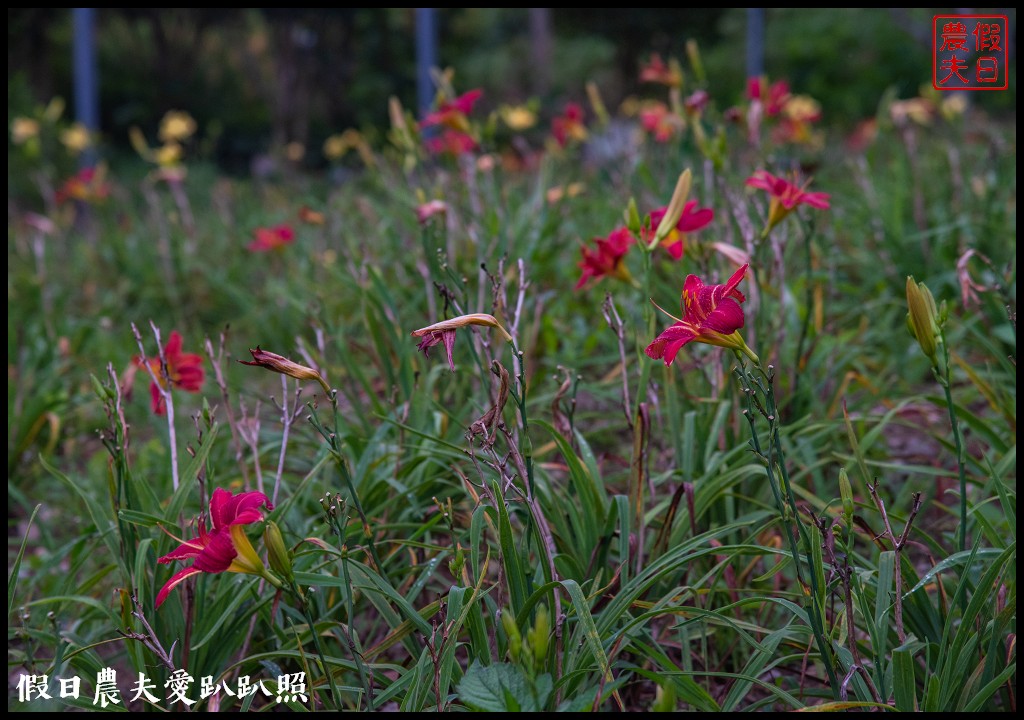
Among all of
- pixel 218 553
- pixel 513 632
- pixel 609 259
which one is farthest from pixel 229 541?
pixel 609 259

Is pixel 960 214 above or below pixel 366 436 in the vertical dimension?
above

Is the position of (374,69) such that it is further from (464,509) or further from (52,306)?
(464,509)

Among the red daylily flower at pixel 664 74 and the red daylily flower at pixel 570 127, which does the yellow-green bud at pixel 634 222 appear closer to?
the red daylily flower at pixel 664 74

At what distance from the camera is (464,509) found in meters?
1.77

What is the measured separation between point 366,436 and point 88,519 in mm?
732

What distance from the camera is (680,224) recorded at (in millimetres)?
1664

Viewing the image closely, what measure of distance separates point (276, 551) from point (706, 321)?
572mm

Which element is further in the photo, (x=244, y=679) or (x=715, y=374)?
(x=715, y=374)

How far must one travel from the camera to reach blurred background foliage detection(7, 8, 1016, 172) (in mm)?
11242

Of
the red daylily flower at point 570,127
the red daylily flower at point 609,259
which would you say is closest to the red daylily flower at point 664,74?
the red daylily flower at point 570,127

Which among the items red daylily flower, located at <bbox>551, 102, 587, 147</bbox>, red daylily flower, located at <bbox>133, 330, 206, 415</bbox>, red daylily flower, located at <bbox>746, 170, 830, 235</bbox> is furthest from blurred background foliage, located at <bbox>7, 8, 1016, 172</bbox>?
red daylily flower, located at <bbox>746, 170, 830, 235</bbox>

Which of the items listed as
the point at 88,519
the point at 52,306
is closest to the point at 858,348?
the point at 88,519

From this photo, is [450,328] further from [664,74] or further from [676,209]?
[664,74]

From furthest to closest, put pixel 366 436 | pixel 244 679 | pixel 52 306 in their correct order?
pixel 52 306, pixel 366 436, pixel 244 679
